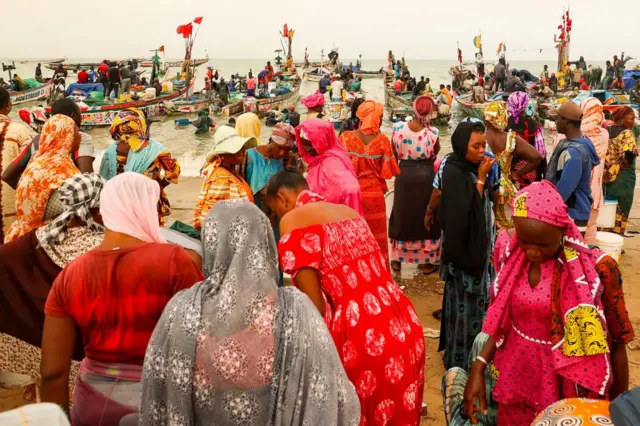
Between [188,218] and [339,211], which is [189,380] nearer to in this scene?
[339,211]

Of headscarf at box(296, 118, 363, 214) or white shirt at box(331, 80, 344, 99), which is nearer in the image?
headscarf at box(296, 118, 363, 214)

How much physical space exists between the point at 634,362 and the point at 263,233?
12.0ft

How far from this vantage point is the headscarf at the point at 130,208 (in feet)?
7.27

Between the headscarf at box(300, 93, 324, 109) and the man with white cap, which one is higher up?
the headscarf at box(300, 93, 324, 109)

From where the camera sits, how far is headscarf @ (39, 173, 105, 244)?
2742 mm

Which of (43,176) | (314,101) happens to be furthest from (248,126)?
(314,101)

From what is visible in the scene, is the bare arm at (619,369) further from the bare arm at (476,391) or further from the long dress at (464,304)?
the long dress at (464,304)

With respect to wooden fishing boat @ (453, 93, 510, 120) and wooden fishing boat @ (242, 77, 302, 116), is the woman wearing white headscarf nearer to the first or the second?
wooden fishing boat @ (453, 93, 510, 120)

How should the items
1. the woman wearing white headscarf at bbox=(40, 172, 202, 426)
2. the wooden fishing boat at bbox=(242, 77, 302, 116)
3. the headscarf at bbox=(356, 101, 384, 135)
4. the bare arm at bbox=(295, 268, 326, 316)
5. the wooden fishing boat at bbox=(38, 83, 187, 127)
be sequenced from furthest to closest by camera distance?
the wooden fishing boat at bbox=(242, 77, 302, 116) < the wooden fishing boat at bbox=(38, 83, 187, 127) < the headscarf at bbox=(356, 101, 384, 135) < the bare arm at bbox=(295, 268, 326, 316) < the woman wearing white headscarf at bbox=(40, 172, 202, 426)

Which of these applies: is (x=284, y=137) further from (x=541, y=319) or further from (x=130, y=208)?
(x=541, y=319)

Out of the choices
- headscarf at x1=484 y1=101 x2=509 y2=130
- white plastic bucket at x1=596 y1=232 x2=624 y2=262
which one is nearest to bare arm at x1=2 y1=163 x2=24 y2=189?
headscarf at x1=484 y1=101 x2=509 y2=130

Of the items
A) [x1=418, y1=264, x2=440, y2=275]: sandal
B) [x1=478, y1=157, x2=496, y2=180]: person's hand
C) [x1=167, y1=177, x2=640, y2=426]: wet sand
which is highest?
[x1=478, y1=157, x2=496, y2=180]: person's hand

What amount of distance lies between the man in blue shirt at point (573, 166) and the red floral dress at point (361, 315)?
2338 millimetres

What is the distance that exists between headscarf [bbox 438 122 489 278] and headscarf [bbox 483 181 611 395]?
1.47 m
